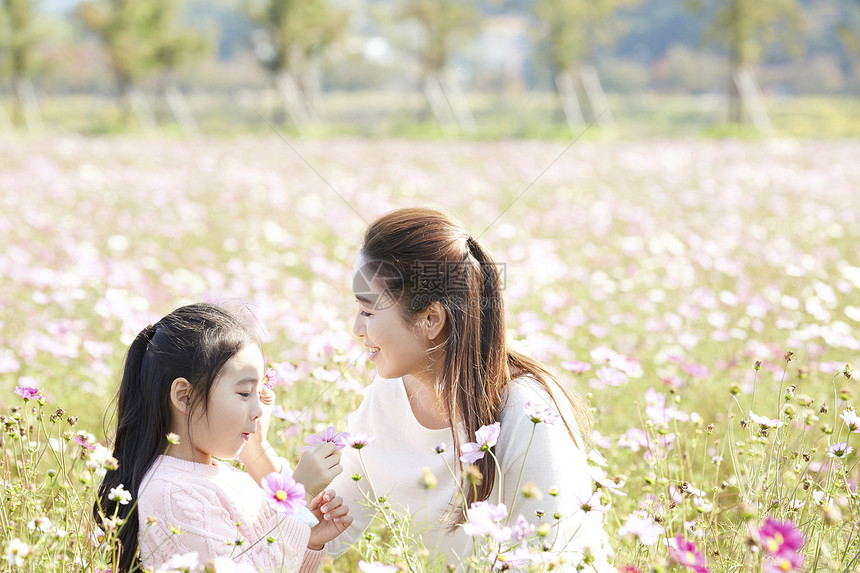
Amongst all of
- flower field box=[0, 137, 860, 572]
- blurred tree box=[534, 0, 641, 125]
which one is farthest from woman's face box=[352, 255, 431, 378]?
blurred tree box=[534, 0, 641, 125]

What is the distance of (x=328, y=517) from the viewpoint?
5.85ft

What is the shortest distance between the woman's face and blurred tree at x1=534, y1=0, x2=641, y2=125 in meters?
26.4

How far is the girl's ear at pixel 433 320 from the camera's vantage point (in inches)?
68.7

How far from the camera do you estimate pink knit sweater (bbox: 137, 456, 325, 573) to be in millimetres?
1620

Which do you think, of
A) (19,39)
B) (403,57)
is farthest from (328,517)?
(403,57)

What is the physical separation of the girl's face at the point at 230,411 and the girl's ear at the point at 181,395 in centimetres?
3

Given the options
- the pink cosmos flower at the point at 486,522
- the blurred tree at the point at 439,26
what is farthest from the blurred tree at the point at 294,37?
the pink cosmos flower at the point at 486,522

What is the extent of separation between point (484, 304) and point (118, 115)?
106ft

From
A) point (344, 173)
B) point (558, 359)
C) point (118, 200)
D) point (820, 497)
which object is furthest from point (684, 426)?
point (344, 173)

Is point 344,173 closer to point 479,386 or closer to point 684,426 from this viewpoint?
point 684,426

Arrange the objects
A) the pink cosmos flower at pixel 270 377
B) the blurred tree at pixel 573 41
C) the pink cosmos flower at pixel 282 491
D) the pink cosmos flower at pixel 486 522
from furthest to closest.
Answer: the blurred tree at pixel 573 41 < the pink cosmos flower at pixel 270 377 < the pink cosmos flower at pixel 282 491 < the pink cosmos flower at pixel 486 522

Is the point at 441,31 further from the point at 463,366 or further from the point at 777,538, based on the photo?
the point at 777,538

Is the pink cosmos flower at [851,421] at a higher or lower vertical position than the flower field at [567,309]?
higher

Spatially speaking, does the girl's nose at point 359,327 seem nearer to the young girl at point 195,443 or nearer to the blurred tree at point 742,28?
the young girl at point 195,443
